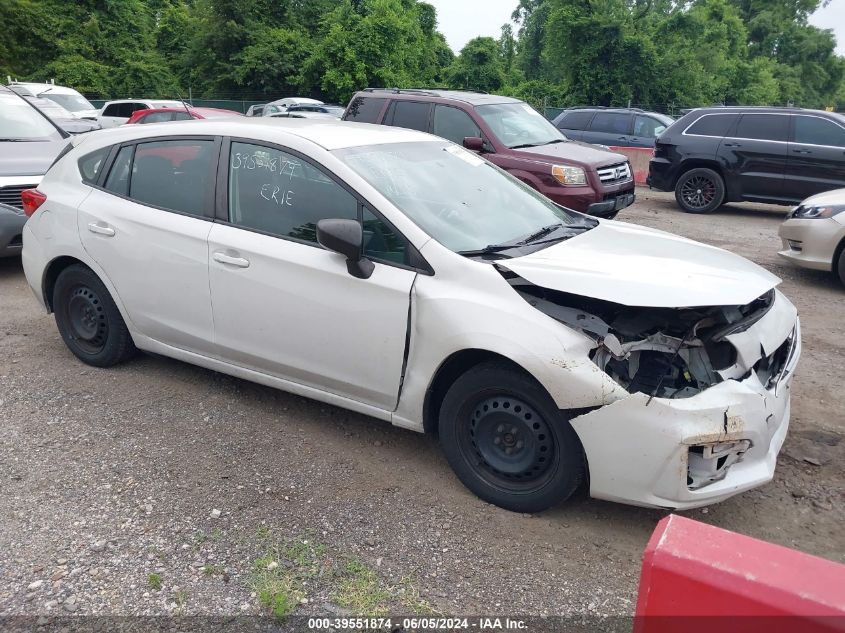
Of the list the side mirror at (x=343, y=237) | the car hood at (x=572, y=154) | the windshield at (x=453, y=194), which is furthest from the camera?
the car hood at (x=572, y=154)

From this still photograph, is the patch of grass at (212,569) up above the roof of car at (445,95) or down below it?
below

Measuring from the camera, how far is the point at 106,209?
15.3 ft

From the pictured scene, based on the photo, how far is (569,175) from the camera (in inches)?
364

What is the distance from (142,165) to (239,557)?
8.87ft

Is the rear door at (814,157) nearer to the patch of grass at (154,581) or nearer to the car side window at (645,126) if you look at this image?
the car side window at (645,126)

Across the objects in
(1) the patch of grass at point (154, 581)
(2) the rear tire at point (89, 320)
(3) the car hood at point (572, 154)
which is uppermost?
(3) the car hood at point (572, 154)

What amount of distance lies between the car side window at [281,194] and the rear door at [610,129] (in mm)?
13254

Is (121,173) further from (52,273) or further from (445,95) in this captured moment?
(445,95)

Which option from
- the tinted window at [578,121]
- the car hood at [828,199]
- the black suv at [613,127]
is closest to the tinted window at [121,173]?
the car hood at [828,199]

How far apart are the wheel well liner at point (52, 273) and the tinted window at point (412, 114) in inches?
227

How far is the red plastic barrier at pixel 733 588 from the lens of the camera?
1378 mm

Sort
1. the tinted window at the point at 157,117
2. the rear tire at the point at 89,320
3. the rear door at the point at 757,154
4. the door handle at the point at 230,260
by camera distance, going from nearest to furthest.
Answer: the door handle at the point at 230,260
the rear tire at the point at 89,320
the rear door at the point at 757,154
the tinted window at the point at 157,117

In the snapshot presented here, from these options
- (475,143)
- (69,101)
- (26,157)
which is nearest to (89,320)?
(26,157)

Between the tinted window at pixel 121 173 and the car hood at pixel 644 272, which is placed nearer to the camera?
the car hood at pixel 644 272
